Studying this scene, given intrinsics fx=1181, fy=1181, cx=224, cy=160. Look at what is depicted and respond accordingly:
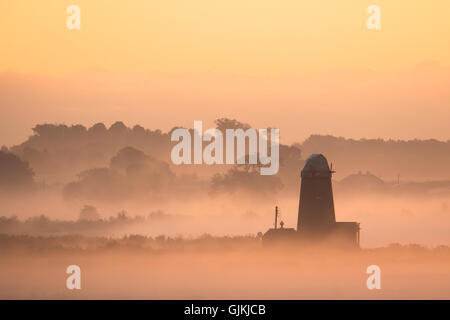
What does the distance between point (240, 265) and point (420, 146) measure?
296 feet

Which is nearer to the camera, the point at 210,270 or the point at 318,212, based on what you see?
the point at 210,270

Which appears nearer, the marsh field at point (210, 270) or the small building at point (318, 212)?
the marsh field at point (210, 270)

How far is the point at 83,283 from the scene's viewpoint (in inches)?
2441

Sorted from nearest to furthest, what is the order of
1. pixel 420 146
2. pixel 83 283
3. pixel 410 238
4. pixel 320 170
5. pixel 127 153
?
pixel 83 283
pixel 320 170
pixel 410 238
pixel 127 153
pixel 420 146

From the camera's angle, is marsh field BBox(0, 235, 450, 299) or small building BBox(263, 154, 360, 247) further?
small building BBox(263, 154, 360, 247)

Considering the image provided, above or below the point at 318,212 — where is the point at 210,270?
below

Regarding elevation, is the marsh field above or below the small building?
below

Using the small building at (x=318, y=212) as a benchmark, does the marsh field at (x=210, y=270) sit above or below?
below
